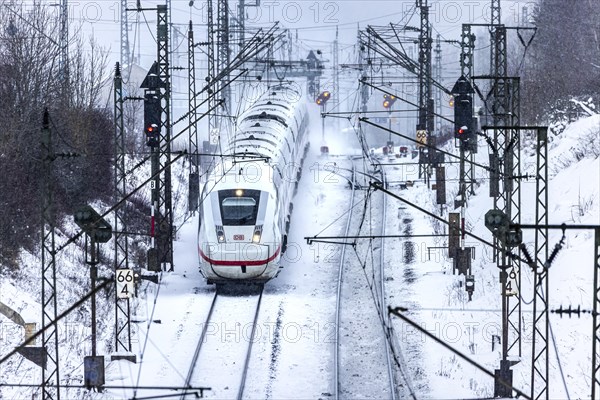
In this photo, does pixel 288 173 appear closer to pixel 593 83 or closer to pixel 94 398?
pixel 94 398

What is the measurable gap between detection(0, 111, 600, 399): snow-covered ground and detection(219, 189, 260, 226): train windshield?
83.6 inches

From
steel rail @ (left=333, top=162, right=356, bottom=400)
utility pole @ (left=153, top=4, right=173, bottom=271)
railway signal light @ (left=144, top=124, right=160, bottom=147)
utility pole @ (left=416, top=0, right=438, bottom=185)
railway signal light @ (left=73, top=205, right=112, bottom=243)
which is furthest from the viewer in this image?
utility pole @ (left=416, top=0, right=438, bottom=185)

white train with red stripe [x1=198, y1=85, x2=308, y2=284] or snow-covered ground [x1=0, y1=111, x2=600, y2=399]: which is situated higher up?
white train with red stripe [x1=198, y1=85, x2=308, y2=284]

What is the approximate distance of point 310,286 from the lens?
102ft

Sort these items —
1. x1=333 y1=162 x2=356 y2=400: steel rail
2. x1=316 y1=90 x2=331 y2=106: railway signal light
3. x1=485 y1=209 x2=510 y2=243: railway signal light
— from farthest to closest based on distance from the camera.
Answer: x1=316 y1=90 x2=331 y2=106: railway signal light
x1=333 y1=162 x2=356 y2=400: steel rail
x1=485 y1=209 x2=510 y2=243: railway signal light

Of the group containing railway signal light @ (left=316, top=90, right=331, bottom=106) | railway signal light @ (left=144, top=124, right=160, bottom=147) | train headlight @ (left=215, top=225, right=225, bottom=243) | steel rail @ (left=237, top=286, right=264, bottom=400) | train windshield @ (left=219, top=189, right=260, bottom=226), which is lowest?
steel rail @ (left=237, top=286, right=264, bottom=400)

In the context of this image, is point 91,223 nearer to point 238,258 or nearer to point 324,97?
point 238,258

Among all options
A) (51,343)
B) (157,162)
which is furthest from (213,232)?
(51,343)

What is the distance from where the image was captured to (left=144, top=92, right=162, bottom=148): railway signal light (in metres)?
29.8

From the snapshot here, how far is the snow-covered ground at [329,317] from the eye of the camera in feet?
75.5

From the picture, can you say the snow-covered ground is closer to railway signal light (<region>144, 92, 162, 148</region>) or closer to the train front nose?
the train front nose

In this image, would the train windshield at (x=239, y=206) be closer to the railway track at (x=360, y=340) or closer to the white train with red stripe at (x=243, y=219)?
the white train with red stripe at (x=243, y=219)

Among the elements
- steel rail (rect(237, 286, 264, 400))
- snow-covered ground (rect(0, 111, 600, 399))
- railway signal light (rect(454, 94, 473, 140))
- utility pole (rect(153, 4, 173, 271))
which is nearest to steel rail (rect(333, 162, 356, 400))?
snow-covered ground (rect(0, 111, 600, 399))

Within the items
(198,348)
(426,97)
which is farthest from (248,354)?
(426,97)
